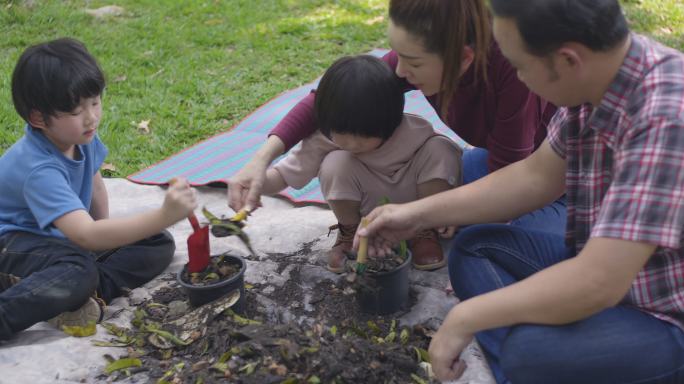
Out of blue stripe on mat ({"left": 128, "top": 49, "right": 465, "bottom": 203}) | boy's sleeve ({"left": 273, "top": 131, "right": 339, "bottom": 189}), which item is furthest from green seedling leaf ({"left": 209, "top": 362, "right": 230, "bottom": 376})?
blue stripe on mat ({"left": 128, "top": 49, "right": 465, "bottom": 203})

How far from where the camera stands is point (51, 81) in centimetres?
239

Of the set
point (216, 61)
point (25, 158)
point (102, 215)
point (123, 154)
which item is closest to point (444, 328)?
point (25, 158)

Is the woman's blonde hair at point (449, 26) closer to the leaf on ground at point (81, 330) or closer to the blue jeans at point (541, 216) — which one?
the blue jeans at point (541, 216)

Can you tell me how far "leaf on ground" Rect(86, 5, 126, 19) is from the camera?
21.2 ft

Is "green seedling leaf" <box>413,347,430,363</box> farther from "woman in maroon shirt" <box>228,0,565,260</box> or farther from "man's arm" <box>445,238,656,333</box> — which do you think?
"woman in maroon shirt" <box>228,0,565,260</box>

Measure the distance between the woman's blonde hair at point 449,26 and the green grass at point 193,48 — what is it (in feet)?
7.13

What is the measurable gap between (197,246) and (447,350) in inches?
37.6

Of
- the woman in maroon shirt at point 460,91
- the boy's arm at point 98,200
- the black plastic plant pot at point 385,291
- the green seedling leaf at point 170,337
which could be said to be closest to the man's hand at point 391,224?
the black plastic plant pot at point 385,291

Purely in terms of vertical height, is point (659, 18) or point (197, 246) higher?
point (197, 246)

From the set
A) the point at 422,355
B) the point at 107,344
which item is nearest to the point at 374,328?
the point at 422,355

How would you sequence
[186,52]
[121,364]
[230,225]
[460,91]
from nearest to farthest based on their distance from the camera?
[121,364] < [230,225] < [460,91] < [186,52]

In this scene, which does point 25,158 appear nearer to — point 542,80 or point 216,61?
point 542,80

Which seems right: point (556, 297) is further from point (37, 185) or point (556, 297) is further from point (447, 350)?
point (37, 185)

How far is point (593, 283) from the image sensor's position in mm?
1521
